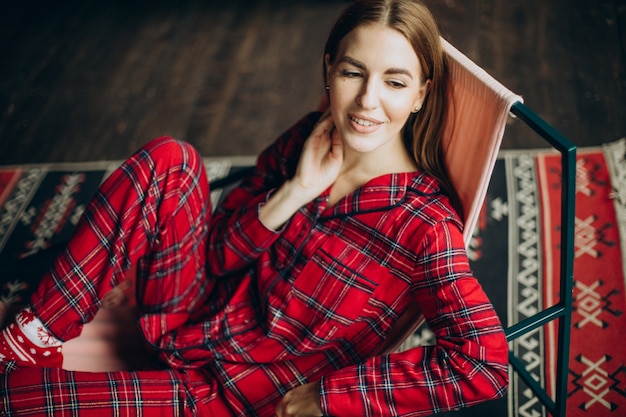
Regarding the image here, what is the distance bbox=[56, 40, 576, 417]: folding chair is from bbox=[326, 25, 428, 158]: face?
0.09 metres

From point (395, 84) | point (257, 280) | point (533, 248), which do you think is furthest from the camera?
point (533, 248)

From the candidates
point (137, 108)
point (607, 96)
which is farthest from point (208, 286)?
point (607, 96)

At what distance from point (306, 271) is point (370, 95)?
38 cm

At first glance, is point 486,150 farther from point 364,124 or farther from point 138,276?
point 138,276

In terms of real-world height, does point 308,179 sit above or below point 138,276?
above

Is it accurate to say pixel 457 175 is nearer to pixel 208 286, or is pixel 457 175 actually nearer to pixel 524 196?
pixel 208 286

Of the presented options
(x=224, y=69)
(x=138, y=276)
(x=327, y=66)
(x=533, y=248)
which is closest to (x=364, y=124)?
(x=327, y=66)

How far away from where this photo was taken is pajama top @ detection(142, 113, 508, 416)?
1057mm

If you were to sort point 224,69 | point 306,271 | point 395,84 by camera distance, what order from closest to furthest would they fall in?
1. point 395,84
2. point 306,271
3. point 224,69

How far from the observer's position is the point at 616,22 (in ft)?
8.81

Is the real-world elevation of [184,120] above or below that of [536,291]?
above

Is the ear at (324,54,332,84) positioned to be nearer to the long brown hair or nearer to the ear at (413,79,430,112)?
the long brown hair

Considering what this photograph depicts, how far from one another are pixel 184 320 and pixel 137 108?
5.35 ft

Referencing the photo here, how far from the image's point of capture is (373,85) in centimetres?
115
